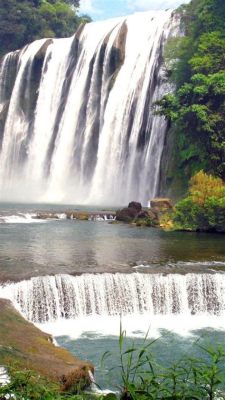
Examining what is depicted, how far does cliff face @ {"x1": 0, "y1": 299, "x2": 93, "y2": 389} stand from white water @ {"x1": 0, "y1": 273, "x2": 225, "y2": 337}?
7.13 feet

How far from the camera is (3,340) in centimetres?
1014

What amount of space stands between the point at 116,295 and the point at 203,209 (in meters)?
10.8

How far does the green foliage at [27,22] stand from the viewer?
64.4 metres

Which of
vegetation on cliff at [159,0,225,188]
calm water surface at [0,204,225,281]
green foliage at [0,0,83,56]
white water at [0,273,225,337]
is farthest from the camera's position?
green foliage at [0,0,83,56]

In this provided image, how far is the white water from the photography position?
545 inches

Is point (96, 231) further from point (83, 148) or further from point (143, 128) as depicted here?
point (83, 148)

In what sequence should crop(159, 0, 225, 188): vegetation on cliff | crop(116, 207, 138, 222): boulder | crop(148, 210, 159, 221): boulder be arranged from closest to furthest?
crop(148, 210, 159, 221): boulder
crop(116, 207, 138, 222): boulder
crop(159, 0, 225, 188): vegetation on cliff

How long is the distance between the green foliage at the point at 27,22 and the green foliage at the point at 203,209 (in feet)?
150

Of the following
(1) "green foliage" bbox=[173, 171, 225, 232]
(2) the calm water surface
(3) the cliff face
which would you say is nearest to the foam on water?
(2) the calm water surface

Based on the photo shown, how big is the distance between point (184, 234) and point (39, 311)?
11573 millimetres

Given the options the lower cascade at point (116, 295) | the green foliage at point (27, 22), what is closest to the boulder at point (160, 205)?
the lower cascade at point (116, 295)

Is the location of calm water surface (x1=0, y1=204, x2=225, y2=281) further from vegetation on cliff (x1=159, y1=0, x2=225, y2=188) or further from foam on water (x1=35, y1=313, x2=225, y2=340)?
vegetation on cliff (x1=159, y1=0, x2=225, y2=188)

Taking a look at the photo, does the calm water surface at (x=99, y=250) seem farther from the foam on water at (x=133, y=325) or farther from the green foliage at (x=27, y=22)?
the green foliage at (x=27, y=22)

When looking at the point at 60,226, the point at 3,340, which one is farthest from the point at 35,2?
the point at 3,340
